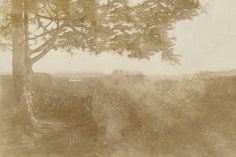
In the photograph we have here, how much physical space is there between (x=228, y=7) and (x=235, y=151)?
3.00m

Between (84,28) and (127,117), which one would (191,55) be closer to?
(127,117)

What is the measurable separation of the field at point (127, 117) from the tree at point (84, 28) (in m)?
0.52

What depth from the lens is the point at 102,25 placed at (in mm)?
10281

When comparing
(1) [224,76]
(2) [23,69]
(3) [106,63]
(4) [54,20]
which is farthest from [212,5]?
(2) [23,69]

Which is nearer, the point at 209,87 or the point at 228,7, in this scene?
the point at 228,7

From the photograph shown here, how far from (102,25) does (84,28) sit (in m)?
0.42

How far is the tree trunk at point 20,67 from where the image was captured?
10.1 m

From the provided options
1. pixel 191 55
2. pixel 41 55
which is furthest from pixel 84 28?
pixel 191 55

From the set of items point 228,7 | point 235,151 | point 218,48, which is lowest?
point 235,151

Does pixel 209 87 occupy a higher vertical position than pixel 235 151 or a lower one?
higher

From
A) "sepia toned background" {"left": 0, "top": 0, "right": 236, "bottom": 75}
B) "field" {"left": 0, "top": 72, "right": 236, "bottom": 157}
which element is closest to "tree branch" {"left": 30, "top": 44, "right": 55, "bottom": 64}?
"sepia toned background" {"left": 0, "top": 0, "right": 236, "bottom": 75}

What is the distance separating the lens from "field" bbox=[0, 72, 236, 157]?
969 cm

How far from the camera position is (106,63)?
10.2 meters

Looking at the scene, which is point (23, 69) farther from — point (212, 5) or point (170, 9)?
point (212, 5)
